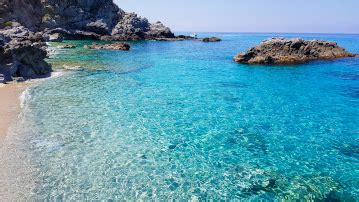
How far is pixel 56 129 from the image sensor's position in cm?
1750

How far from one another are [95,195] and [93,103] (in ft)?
42.0

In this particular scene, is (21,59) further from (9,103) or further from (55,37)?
(55,37)

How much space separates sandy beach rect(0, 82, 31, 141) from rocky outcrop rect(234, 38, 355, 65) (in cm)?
3155

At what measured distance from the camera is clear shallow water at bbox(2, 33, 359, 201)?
1193cm

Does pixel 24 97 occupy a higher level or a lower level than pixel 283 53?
lower

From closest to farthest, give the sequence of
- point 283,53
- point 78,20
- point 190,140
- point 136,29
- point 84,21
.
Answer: point 190,140
point 283,53
point 78,20
point 84,21
point 136,29

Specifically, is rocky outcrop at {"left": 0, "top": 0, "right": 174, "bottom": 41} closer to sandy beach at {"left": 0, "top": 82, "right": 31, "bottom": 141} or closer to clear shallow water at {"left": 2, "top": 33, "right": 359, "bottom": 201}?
sandy beach at {"left": 0, "top": 82, "right": 31, "bottom": 141}

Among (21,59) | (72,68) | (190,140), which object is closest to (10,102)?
(21,59)

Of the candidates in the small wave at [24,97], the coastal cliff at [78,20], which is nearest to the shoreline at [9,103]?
the small wave at [24,97]

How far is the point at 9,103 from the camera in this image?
874 inches

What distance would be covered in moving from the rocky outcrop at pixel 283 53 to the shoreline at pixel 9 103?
31.1 meters

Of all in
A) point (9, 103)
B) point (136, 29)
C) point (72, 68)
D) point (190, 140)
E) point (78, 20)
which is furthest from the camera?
point (136, 29)

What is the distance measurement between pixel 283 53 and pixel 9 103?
39922 millimetres

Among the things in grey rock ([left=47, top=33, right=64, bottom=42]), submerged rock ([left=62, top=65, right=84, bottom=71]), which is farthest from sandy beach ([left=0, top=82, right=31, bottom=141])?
grey rock ([left=47, top=33, right=64, bottom=42])
